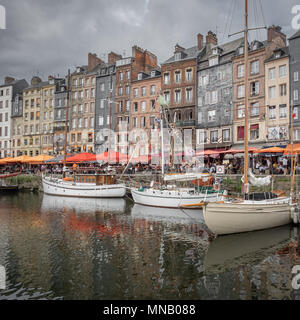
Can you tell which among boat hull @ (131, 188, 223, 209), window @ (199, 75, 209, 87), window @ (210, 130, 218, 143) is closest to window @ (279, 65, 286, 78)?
window @ (199, 75, 209, 87)

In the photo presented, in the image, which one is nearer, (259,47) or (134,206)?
(134,206)

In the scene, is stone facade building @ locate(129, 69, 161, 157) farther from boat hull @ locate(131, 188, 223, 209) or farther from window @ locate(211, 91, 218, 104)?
boat hull @ locate(131, 188, 223, 209)

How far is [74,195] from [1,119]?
4039 cm

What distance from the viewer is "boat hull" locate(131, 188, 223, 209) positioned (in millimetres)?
20969

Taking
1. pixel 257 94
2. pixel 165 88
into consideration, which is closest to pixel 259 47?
pixel 257 94

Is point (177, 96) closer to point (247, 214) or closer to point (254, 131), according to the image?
point (254, 131)

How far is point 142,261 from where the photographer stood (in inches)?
403

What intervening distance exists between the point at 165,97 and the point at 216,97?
8065 millimetres

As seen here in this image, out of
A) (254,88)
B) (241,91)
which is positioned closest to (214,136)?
(241,91)

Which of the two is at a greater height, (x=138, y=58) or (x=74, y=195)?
(x=138, y=58)

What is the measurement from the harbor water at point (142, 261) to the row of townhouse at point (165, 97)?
1204 cm

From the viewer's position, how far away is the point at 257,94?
3334 cm

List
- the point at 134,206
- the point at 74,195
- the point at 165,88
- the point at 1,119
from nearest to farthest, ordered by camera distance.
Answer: the point at 134,206 → the point at 74,195 → the point at 165,88 → the point at 1,119
